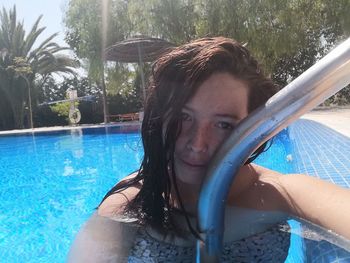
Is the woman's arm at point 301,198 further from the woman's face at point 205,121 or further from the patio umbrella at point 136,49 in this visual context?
the patio umbrella at point 136,49

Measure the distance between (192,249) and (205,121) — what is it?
0.44 m

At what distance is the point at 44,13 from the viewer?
28.3 m

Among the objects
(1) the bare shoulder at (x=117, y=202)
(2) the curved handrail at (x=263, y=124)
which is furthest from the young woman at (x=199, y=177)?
(2) the curved handrail at (x=263, y=124)

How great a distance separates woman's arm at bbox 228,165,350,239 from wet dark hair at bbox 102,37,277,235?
0.24 meters

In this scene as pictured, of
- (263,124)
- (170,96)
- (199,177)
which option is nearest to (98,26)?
(170,96)

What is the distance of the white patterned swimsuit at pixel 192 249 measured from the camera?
1.40m

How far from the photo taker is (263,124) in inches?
32.9

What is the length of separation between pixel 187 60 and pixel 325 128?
7.35m

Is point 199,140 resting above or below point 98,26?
below

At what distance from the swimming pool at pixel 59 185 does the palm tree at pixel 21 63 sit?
12978mm

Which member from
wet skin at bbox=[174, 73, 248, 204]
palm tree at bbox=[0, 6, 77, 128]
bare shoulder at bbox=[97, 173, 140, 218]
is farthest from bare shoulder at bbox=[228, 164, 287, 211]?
palm tree at bbox=[0, 6, 77, 128]

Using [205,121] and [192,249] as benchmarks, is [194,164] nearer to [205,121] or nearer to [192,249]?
[205,121]

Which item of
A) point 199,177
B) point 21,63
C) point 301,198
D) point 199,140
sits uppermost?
point 21,63

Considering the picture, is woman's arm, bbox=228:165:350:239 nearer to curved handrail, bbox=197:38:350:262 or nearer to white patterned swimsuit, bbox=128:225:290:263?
white patterned swimsuit, bbox=128:225:290:263
